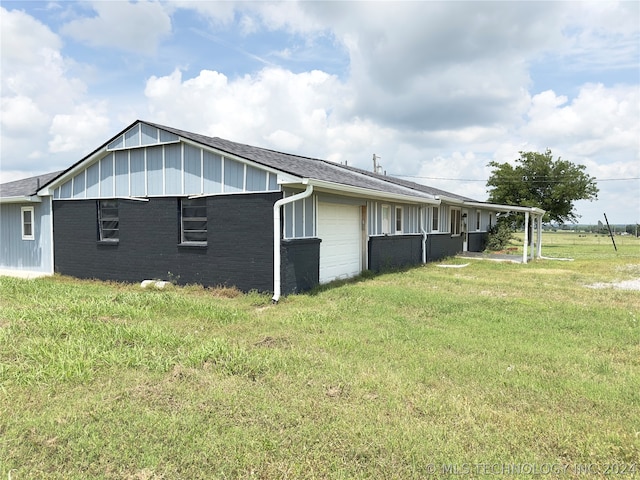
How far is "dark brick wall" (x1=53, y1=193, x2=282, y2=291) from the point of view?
8.98 m

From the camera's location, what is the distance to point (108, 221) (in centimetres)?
1131

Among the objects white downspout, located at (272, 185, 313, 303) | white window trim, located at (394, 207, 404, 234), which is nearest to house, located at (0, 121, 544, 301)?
white downspout, located at (272, 185, 313, 303)

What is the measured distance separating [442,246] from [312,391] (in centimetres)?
1559

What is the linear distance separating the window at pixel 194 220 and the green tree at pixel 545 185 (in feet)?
86.9

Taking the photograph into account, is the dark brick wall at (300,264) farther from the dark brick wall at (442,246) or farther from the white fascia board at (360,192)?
the dark brick wall at (442,246)

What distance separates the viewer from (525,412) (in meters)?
3.52

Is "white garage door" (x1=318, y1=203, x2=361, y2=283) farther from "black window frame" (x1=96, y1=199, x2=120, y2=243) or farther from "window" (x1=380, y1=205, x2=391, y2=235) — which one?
"black window frame" (x1=96, y1=199, x2=120, y2=243)

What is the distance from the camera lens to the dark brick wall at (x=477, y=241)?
22.3m

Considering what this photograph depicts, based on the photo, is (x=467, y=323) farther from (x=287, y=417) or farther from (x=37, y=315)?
(x=37, y=315)

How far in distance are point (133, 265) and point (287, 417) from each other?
8841mm

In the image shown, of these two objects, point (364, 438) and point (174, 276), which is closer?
point (364, 438)

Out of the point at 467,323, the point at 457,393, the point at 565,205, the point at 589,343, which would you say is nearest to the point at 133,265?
the point at 467,323

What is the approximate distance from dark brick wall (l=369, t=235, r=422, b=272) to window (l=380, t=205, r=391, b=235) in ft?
0.84

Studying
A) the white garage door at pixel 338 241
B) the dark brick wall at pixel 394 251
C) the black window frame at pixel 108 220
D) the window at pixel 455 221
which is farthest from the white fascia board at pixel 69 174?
the window at pixel 455 221
